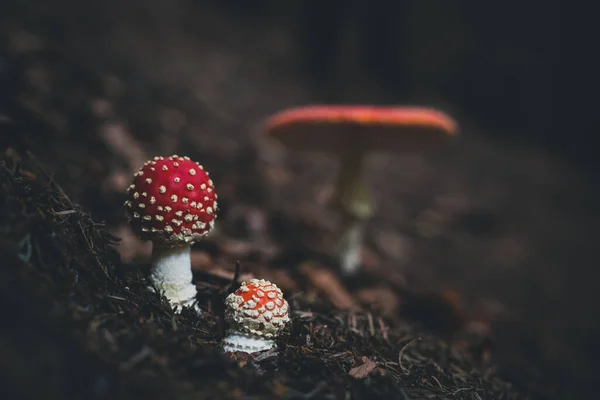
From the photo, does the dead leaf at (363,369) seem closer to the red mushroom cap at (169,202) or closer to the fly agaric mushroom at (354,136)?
the red mushroom cap at (169,202)

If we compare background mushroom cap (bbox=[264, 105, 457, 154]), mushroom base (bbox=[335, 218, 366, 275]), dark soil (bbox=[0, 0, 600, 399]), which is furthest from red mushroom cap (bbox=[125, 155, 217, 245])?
mushroom base (bbox=[335, 218, 366, 275])

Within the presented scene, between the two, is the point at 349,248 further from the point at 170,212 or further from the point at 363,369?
the point at 170,212

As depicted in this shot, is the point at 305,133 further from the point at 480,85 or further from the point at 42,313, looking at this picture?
the point at 480,85

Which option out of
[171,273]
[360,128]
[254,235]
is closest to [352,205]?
[360,128]

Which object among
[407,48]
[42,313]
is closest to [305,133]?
[42,313]

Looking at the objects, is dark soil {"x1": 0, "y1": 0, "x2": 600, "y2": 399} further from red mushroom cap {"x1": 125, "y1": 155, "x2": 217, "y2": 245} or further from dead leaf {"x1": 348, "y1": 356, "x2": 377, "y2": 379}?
red mushroom cap {"x1": 125, "y1": 155, "x2": 217, "y2": 245}

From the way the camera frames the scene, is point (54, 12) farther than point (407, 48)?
No
